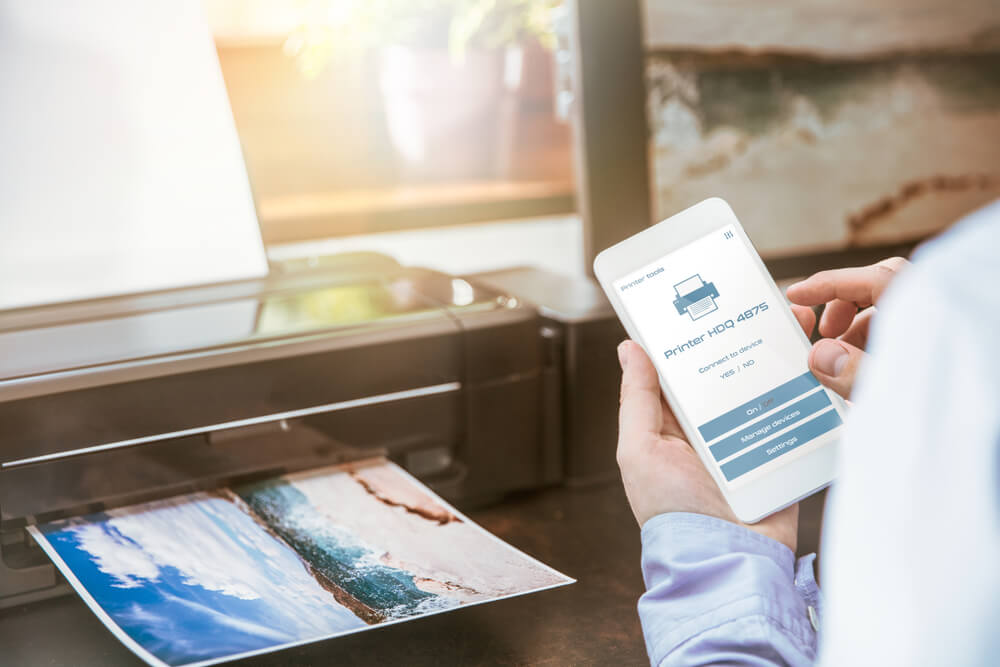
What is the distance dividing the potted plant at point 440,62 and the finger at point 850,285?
2.26 feet

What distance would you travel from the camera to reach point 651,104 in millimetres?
999

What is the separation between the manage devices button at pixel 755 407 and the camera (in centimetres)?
51

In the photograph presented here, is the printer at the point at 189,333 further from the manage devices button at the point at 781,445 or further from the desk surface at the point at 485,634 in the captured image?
the manage devices button at the point at 781,445

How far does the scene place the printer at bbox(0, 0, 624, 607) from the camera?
569mm

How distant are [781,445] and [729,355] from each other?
0.06 meters

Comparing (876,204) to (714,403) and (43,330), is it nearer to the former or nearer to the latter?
(714,403)

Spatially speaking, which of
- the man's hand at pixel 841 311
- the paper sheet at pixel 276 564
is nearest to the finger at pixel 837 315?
the man's hand at pixel 841 311

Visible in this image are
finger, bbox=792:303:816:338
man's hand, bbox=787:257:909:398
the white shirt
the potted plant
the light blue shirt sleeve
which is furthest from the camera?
the potted plant

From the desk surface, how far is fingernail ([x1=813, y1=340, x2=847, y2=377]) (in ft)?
0.60

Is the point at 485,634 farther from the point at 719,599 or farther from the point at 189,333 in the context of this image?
the point at 189,333

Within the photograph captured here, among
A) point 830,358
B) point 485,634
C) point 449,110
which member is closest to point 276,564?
point 485,634

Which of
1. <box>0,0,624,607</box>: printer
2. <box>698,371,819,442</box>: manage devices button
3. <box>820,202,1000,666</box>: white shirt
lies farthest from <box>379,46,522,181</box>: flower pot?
<box>820,202,1000,666</box>: white shirt

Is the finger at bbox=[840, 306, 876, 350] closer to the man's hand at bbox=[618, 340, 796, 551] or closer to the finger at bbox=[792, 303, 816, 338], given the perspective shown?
the finger at bbox=[792, 303, 816, 338]

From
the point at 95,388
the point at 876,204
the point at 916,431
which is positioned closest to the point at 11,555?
the point at 95,388
